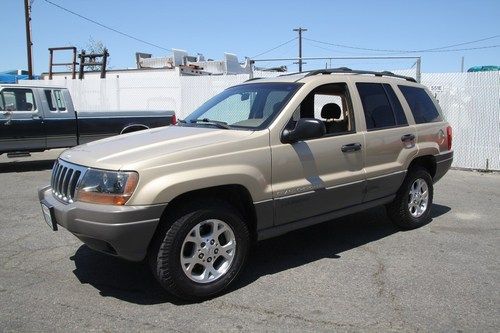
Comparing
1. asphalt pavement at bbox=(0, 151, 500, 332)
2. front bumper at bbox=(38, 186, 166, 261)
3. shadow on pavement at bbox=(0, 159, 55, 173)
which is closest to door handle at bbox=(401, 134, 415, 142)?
asphalt pavement at bbox=(0, 151, 500, 332)

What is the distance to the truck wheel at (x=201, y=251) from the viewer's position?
3773 mm

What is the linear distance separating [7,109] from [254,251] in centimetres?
806

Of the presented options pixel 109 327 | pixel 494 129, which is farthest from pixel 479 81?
pixel 109 327

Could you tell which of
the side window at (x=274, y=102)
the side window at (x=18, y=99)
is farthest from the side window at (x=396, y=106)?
the side window at (x=18, y=99)

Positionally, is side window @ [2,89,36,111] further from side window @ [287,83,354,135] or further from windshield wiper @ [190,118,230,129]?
side window @ [287,83,354,135]

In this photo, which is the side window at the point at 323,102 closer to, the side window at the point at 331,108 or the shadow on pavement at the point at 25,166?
the side window at the point at 331,108

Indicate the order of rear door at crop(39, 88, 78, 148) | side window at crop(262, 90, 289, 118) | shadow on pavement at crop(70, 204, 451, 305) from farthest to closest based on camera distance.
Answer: rear door at crop(39, 88, 78, 148)
side window at crop(262, 90, 289, 118)
shadow on pavement at crop(70, 204, 451, 305)

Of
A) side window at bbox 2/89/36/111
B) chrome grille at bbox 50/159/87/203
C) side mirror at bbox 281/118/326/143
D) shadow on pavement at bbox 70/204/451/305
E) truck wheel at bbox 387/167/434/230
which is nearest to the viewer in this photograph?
chrome grille at bbox 50/159/87/203

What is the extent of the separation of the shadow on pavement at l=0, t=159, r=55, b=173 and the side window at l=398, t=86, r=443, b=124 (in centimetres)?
886

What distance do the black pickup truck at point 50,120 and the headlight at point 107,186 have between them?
7244mm

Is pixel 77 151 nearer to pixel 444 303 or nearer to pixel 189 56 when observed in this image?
pixel 444 303

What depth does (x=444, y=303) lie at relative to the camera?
3936 millimetres

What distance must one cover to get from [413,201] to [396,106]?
4.02 feet

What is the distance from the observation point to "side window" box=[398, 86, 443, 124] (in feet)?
20.0
